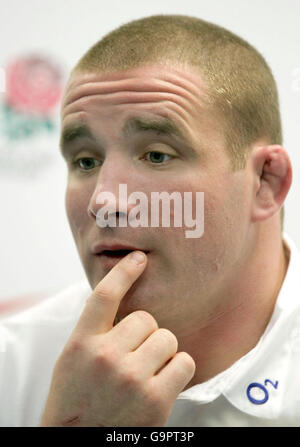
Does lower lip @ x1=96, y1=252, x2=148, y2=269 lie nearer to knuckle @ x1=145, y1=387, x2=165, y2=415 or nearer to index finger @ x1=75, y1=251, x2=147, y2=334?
index finger @ x1=75, y1=251, x2=147, y2=334

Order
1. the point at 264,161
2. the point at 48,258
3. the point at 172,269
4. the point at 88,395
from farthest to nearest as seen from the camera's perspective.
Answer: the point at 48,258 < the point at 264,161 < the point at 172,269 < the point at 88,395

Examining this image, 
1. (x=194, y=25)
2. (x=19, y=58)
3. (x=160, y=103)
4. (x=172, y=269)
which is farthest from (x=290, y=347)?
(x=19, y=58)

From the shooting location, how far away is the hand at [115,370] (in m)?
1.01

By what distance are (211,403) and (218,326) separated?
18cm

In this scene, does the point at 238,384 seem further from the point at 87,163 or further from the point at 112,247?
the point at 87,163

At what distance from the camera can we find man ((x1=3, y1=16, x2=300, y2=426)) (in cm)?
104

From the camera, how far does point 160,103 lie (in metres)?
1.12

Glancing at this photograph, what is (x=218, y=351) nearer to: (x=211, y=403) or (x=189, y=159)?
(x=211, y=403)

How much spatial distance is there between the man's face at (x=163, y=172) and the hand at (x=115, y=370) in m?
0.08

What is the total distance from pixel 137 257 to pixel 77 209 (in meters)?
0.22

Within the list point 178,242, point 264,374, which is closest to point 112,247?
point 178,242

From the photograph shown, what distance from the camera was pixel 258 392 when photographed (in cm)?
121

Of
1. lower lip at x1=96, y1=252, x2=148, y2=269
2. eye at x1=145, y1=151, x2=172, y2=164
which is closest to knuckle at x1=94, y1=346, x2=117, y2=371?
lower lip at x1=96, y1=252, x2=148, y2=269

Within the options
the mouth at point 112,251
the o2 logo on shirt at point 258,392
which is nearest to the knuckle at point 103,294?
the mouth at point 112,251
